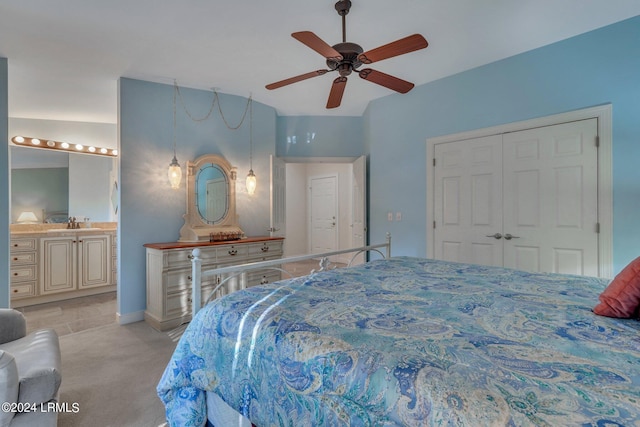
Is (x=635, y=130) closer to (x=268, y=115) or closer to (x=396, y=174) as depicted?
(x=396, y=174)

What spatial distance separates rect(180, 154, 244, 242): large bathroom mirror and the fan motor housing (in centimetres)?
230

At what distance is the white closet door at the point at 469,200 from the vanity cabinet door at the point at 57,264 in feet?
15.6

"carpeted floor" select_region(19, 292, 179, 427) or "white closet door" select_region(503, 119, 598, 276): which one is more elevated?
"white closet door" select_region(503, 119, 598, 276)

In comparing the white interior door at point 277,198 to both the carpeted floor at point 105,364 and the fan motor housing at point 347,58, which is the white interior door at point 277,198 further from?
the fan motor housing at point 347,58

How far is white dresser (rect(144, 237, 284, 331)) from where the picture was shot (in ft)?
10.3

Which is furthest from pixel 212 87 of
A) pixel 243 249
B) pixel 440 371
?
pixel 440 371

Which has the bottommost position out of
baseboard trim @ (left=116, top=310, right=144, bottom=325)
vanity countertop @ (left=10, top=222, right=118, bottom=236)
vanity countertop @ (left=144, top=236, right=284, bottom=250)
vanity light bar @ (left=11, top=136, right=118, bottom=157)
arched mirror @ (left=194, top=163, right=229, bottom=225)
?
baseboard trim @ (left=116, top=310, right=144, bottom=325)

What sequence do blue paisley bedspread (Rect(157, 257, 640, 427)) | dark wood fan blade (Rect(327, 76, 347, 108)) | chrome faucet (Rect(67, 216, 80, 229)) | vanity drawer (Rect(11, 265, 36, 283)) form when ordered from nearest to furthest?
1. blue paisley bedspread (Rect(157, 257, 640, 427))
2. dark wood fan blade (Rect(327, 76, 347, 108))
3. vanity drawer (Rect(11, 265, 36, 283))
4. chrome faucet (Rect(67, 216, 80, 229))

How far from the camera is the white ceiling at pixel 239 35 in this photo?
2.29 m

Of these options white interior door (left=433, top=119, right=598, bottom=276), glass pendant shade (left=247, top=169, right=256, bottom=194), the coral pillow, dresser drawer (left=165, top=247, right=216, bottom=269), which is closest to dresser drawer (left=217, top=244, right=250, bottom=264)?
dresser drawer (left=165, top=247, right=216, bottom=269)

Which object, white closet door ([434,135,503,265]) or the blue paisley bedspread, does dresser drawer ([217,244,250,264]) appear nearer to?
the blue paisley bedspread

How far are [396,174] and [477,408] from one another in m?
3.55

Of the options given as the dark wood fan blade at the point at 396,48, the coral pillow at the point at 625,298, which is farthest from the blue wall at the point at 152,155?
the coral pillow at the point at 625,298

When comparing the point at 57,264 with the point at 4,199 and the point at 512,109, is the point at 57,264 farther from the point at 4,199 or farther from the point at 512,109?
the point at 512,109
